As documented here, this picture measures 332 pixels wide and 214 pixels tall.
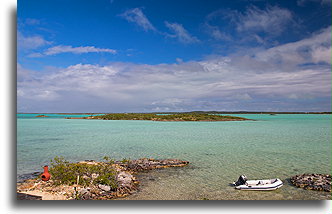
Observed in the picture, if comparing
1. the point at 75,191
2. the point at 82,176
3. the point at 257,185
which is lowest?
the point at 257,185

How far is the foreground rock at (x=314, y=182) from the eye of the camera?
766 cm

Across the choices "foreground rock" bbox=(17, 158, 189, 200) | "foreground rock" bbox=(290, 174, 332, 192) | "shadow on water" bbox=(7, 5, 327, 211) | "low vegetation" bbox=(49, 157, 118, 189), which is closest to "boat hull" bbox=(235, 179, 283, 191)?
"foreground rock" bbox=(290, 174, 332, 192)

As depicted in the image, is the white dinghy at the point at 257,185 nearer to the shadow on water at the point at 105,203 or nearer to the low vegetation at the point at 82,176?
the shadow on water at the point at 105,203

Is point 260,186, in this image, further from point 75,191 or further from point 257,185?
point 75,191

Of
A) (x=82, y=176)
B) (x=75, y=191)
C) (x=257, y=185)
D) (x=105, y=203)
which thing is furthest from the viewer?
(x=82, y=176)

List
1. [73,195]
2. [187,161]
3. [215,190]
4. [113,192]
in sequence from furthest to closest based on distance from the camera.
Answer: [187,161]
[215,190]
[113,192]
[73,195]

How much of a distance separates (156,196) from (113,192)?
1512 mm

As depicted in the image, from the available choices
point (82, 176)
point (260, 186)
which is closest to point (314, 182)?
point (260, 186)

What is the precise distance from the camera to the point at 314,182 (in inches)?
316

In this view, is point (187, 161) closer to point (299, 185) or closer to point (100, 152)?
point (299, 185)

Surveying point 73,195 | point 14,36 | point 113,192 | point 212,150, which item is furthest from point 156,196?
point 212,150

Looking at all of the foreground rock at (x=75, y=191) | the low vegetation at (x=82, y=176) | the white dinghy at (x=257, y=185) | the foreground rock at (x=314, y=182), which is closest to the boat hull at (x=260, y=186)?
the white dinghy at (x=257, y=185)
